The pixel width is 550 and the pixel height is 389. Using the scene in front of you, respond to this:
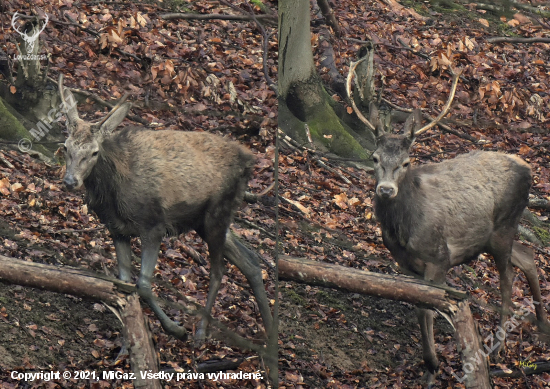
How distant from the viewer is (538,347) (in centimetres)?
450

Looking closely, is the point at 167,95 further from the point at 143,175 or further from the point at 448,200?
the point at 448,200

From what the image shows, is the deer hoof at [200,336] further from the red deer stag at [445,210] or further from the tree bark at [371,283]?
the red deer stag at [445,210]

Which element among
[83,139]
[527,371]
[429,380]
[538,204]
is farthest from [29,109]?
[527,371]

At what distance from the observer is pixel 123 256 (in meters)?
4.35

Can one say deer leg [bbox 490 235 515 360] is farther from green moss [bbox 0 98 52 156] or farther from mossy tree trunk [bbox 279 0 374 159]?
green moss [bbox 0 98 52 156]

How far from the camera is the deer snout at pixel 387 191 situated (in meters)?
4.12

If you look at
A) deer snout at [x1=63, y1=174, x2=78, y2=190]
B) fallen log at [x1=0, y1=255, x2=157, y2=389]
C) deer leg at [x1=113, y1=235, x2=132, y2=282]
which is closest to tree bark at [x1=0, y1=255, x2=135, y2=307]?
fallen log at [x1=0, y1=255, x2=157, y2=389]

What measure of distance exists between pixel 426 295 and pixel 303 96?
5.18 feet

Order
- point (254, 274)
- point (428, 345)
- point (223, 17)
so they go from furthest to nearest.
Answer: point (223, 17)
point (254, 274)
point (428, 345)

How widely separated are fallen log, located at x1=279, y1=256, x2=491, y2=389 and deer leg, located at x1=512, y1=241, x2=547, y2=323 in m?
0.47

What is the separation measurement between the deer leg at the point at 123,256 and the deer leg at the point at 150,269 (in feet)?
0.25

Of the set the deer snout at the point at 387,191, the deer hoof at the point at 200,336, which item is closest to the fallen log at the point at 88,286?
the deer hoof at the point at 200,336

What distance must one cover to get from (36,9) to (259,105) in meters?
1.54

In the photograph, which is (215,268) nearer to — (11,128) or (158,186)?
(158,186)
